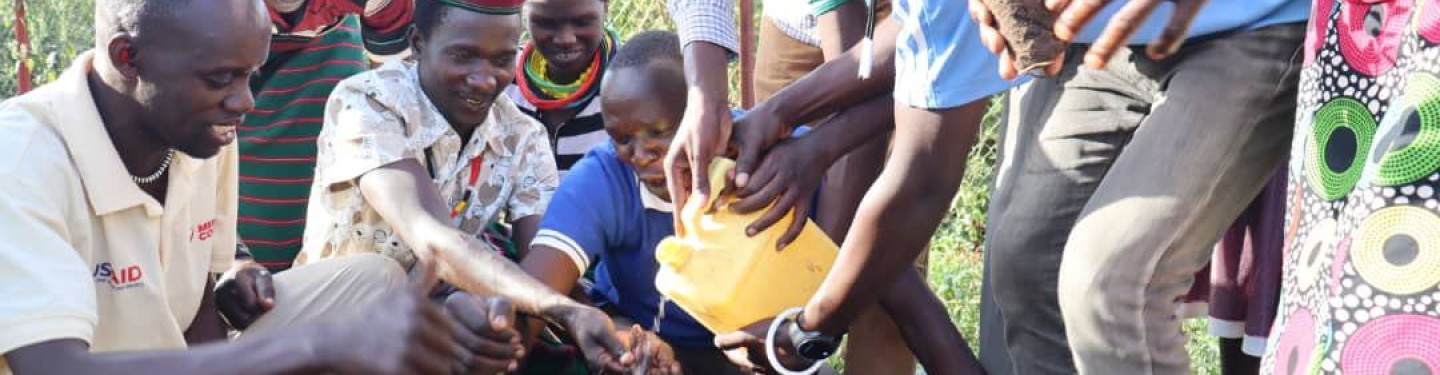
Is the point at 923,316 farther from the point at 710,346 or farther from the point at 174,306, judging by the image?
the point at 174,306

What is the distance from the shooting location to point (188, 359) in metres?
2.09

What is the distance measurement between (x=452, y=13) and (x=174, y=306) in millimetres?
941

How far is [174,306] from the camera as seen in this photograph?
9.76 feet

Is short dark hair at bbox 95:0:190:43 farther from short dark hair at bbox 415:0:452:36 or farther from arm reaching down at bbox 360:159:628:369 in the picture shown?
short dark hair at bbox 415:0:452:36

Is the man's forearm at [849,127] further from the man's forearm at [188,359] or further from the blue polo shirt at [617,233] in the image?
the man's forearm at [188,359]

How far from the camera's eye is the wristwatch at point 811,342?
2961 millimetres

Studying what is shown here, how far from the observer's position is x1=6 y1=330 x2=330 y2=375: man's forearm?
2.01 m

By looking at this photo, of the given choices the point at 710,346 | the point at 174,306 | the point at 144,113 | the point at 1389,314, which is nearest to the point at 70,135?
the point at 144,113

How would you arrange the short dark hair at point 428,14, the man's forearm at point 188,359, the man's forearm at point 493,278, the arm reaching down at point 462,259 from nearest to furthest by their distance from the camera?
the man's forearm at point 188,359 → the arm reaching down at point 462,259 → the man's forearm at point 493,278 → the short dark hair at point 428,14

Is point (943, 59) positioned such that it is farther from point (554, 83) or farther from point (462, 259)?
point (554, 83)

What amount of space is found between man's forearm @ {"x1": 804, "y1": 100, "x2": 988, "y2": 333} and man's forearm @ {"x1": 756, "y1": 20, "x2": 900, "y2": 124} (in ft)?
0.83

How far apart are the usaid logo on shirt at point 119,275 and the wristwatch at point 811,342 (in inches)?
45.8

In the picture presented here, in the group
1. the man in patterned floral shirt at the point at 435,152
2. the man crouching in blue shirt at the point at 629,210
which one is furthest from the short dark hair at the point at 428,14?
the man crouching in blue shirt at the point at 629,210

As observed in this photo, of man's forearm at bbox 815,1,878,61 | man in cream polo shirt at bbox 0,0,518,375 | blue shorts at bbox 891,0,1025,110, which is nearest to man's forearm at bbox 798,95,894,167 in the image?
man's forearm at bbox 815,1,878,61
